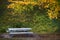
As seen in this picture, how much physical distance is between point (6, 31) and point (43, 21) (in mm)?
1382

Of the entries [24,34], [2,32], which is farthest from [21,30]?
[2,32]

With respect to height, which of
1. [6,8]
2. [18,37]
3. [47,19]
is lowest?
[18,37]

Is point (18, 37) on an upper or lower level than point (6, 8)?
lower

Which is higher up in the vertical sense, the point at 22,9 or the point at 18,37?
the point at 22,9

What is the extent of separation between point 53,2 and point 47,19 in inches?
26.0

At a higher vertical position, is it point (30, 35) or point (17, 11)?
point (17, 11)

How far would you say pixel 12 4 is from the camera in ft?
22.6

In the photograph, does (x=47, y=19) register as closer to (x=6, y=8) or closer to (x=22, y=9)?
(x=22, y=9)

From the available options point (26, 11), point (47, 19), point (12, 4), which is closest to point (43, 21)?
point (47, 19)

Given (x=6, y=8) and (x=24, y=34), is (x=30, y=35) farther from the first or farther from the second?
(x=6, y=8)

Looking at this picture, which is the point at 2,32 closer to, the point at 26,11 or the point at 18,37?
the point at 18,37

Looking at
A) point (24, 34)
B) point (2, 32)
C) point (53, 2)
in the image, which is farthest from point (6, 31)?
point (53, 2)

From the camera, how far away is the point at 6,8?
22.5 feet

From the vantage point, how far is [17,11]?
688 cm
